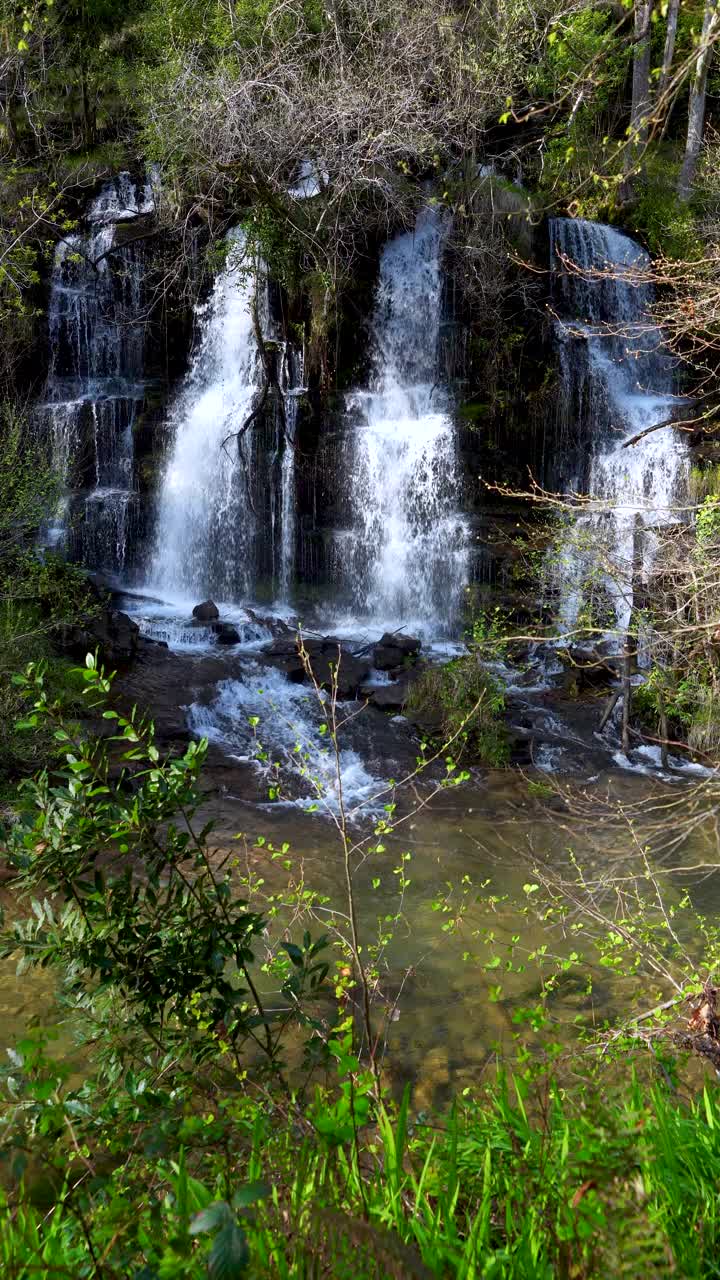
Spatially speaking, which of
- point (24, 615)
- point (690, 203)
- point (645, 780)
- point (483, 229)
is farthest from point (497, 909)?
point (690, 203)

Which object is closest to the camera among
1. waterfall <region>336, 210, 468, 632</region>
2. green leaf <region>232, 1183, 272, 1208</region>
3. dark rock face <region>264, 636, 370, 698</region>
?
green leaf <region>232, 1183, 272, 1208</region>

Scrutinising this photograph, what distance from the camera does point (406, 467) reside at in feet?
51.9

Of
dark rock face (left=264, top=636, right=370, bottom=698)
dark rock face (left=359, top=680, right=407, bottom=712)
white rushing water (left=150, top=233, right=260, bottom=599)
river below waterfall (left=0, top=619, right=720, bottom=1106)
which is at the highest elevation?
white rushing water (left=150, top=233, right=260, bottom=599)

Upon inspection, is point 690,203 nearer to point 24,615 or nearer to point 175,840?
point 24,615

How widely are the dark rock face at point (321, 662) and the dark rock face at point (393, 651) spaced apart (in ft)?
0.70

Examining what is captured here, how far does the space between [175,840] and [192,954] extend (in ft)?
1.16

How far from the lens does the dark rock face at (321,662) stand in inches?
476

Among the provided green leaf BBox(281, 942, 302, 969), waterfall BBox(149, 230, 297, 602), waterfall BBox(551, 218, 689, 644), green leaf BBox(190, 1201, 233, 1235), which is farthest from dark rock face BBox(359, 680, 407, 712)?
green leaf BBox(190, 1201, 233, 1235)

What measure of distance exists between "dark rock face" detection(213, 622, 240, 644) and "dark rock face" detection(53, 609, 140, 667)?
1.39m

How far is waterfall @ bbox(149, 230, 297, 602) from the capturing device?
53.4 feet

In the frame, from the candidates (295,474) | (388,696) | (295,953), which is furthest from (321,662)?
(295,953)

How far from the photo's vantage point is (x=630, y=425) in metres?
15.5

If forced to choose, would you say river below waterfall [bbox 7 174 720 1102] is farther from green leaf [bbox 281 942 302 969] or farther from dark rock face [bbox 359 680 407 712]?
green leaf [bbox 281 942 302 969]

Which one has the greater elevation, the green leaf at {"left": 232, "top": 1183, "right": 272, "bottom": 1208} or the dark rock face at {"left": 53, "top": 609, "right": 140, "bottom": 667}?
the green leaf at {"left": 232, "top": 1183, "right": 272, "bottom": 1208}
